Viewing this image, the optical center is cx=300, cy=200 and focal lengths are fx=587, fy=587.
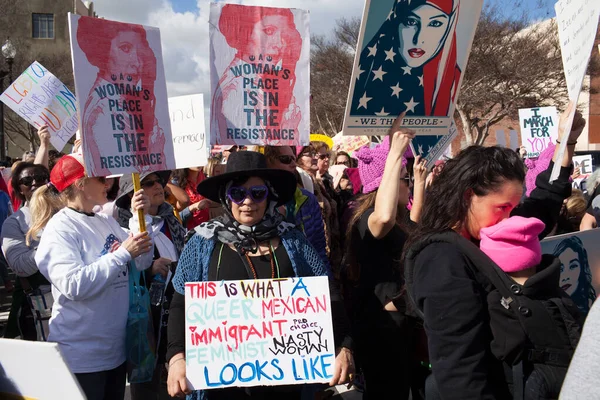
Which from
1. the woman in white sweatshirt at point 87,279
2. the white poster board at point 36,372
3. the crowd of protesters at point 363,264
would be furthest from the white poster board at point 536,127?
the white poster board at point 36,372

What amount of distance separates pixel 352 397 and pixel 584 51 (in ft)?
11.3

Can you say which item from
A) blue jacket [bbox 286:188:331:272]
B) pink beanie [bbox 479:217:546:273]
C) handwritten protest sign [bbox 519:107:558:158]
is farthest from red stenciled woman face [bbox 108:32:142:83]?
handwritten protest sign [bbox 519:107:558:158]

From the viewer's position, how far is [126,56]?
342 centimetres

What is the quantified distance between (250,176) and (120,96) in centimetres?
102

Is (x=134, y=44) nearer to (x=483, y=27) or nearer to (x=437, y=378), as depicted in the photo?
(x=437, y=378)

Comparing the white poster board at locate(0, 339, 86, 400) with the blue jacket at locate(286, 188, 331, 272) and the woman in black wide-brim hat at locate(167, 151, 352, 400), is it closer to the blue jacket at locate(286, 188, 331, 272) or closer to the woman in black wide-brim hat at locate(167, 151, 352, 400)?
the woman in black wide-brim hat at locate(167, 151, 352, 400)

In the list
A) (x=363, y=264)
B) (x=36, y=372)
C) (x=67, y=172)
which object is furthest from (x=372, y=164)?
(x=36, y=372)

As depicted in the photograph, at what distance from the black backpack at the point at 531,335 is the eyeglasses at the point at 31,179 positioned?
4.81 meters

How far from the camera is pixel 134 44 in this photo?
3.46 metres

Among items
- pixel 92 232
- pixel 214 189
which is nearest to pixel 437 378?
pixel 214 189

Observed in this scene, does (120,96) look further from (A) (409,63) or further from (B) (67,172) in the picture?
(A) (409,63)

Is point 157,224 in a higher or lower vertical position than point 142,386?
higher

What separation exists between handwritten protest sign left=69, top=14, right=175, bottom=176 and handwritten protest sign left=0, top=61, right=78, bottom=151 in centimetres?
338

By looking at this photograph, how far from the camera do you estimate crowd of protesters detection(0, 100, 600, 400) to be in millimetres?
1954
